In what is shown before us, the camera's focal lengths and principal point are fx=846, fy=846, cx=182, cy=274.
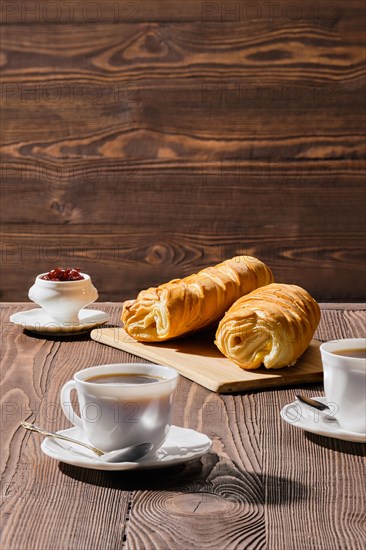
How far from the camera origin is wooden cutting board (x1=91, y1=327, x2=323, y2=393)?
1.14 meters

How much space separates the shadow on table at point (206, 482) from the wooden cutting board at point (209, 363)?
309mm

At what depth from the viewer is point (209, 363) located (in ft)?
4.06

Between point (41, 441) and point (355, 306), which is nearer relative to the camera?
point (41, 441)

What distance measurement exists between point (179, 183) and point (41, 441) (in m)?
1.90

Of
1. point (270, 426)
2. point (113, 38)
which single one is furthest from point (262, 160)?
point (270, 426)

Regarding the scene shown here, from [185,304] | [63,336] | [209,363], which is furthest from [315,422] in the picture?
[63,336]

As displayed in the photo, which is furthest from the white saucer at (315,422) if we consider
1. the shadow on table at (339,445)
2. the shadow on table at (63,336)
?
the shadow on table at (63,336)

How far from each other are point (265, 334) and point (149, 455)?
416 mm

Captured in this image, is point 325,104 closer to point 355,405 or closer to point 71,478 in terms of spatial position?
point 355,405

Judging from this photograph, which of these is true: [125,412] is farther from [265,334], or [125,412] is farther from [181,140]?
[181,140]

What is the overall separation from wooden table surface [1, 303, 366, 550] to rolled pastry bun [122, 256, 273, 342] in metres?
0.30

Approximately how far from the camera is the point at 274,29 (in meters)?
2.64

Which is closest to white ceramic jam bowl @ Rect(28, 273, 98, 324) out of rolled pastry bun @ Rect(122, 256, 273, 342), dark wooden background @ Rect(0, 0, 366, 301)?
rolled pastry bun @ Rect(122, 256, 273, 342)

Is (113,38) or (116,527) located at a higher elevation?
(113,38)
